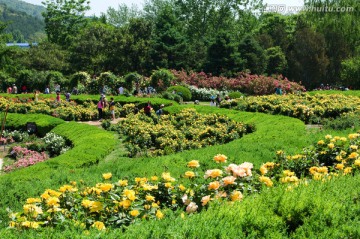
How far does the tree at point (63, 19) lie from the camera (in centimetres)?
6500

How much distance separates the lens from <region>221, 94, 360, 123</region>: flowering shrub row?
17.3 m

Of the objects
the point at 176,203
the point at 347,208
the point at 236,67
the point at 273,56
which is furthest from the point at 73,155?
the point at 273,56

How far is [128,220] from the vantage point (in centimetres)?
415

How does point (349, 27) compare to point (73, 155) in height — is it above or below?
above

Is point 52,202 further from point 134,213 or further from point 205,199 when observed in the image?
point 205,199

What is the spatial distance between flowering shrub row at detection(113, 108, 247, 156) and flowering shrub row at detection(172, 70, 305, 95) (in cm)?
1391

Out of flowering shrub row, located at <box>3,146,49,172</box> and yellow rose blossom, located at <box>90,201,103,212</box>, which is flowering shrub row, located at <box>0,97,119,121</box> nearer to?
flowering shrub row, located at <box>3,146,49,172</box>

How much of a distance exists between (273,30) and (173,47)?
43.0 feet

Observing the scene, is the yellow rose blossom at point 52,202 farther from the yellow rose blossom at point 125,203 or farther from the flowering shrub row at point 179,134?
the flowering shrub row at point 179,134

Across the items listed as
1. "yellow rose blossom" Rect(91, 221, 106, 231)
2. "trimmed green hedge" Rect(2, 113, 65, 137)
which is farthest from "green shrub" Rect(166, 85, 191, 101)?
"yellow rose blossom" Rect(91, 221, 106, 231)

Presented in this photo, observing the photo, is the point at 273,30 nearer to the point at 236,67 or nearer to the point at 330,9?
the point at 330,9

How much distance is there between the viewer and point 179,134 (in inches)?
583

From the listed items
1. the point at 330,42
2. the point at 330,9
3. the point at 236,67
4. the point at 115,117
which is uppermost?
the point at 330,9

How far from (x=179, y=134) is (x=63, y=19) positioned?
5728 cm
